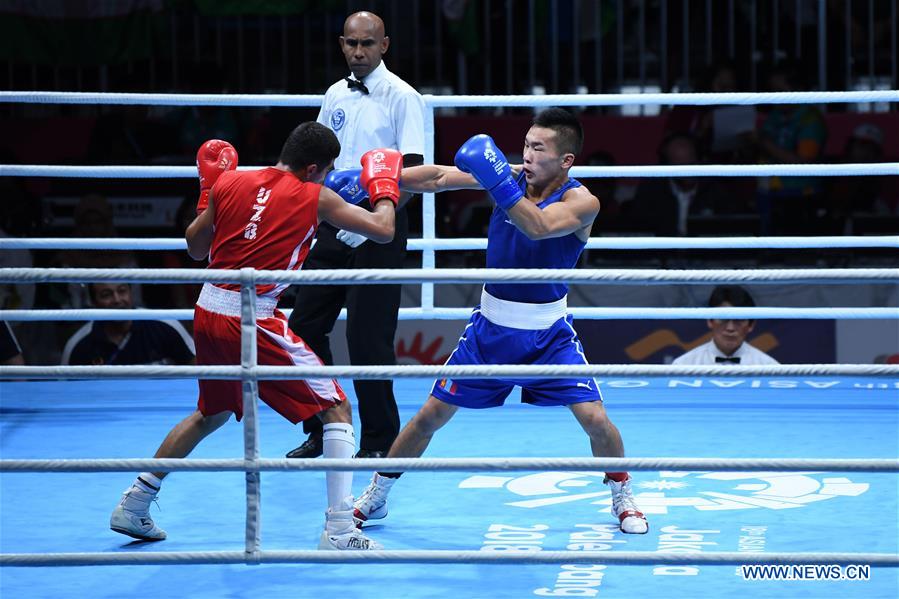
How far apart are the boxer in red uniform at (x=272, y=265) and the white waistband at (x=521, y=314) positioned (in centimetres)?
41

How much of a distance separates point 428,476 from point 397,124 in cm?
117

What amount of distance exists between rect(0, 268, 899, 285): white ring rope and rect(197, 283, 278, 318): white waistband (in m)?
0.77

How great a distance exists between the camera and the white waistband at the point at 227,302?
3.44 metres

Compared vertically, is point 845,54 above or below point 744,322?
above

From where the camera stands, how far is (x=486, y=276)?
2621mm

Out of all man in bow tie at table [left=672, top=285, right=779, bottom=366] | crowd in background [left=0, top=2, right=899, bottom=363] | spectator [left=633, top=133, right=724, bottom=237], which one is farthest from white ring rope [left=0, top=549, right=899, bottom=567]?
spectator [left=633, top=133, right=724, bottom=237]

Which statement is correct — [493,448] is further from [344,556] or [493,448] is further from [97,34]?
[97,34]

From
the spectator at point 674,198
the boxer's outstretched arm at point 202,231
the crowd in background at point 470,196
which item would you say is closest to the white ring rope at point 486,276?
Result: the boxer's outstretched arm at point 202,231

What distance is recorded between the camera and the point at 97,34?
8.77 metres

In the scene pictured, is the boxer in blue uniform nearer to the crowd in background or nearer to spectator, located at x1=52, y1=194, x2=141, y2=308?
the crowd in background

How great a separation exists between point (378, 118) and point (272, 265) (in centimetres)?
104

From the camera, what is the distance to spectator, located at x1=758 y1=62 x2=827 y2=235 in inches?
286

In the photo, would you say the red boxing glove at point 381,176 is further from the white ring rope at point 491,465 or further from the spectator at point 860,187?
the spectator at point 860,187

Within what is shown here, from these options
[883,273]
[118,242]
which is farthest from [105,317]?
[883,273]
